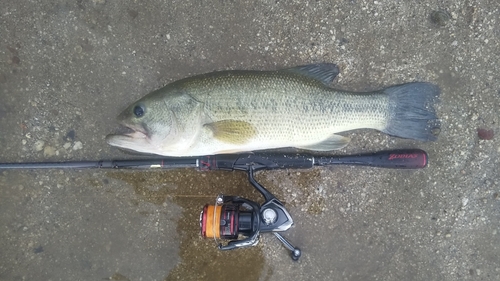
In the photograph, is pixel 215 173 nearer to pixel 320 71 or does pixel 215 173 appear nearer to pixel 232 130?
pixel 232 130

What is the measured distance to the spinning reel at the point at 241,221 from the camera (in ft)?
9.76

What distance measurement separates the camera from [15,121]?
346 centimetres

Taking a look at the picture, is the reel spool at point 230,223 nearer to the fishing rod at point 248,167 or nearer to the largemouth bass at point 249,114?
the fishing rod at point 248,167

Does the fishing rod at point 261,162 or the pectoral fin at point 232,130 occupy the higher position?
the pectoral fin at point 232,130

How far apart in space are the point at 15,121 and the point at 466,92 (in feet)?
12.6

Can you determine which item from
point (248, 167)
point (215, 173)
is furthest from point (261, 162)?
point (215, 173)

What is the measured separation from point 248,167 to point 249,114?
45cm

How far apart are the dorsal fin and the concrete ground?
268mm

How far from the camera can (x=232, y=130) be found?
2.92 m

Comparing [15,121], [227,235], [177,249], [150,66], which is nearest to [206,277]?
[177,249]

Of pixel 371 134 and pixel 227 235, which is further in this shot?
pixel 371 134

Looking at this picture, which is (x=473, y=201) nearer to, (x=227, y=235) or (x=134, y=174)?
(x=227, y=235)

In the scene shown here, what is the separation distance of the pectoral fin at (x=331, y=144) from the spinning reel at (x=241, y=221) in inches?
20.5

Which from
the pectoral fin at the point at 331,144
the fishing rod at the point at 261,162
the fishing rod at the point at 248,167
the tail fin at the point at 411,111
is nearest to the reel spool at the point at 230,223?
the fishing rod at the point at 248,167
